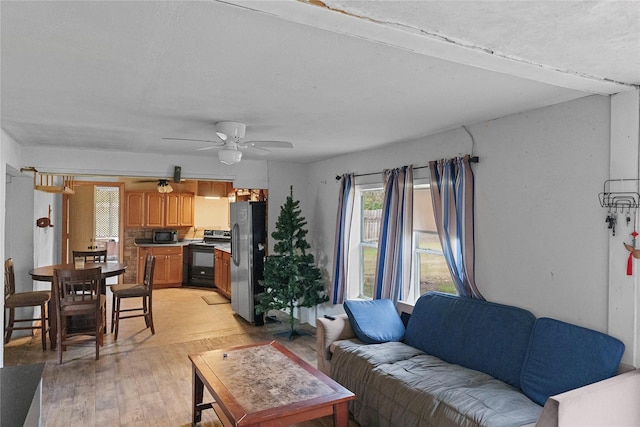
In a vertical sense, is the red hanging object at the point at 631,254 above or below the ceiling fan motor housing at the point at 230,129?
below

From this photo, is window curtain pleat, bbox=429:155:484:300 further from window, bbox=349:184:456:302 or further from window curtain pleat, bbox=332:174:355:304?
window curtain pleat, bbox=332:174:355:304

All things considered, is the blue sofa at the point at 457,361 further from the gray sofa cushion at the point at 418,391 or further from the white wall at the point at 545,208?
the white wall at the point at 545,208

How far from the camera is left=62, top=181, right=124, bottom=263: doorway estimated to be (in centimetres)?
768

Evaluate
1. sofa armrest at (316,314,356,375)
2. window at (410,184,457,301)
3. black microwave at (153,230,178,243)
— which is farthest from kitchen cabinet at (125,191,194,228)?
window at (410,184,457,301)

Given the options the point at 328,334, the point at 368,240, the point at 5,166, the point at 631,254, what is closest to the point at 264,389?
the point at 328,334

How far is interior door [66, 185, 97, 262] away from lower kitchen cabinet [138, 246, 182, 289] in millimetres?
936

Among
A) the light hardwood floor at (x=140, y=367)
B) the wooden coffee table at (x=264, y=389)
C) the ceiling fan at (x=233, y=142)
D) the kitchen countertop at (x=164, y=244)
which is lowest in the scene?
the light hardwood floor at (x=140, y=367)

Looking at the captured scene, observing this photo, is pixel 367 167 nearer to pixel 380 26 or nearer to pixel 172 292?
pixel 380 26

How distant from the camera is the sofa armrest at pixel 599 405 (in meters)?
1.97

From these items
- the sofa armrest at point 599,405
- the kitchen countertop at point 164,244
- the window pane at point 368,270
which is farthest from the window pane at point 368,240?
the kitchen countertop at point 164,244

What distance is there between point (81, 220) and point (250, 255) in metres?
4.13

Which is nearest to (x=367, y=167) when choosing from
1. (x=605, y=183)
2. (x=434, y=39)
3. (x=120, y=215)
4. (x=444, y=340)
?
(x=444, y=340)

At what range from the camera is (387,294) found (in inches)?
163

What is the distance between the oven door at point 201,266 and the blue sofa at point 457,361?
511cm
